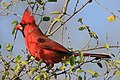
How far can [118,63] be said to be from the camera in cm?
131

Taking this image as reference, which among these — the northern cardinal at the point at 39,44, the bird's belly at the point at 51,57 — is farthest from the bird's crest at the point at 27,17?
the bird's belly at the point at 51,57

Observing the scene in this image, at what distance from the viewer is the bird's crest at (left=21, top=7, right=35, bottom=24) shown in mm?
1658

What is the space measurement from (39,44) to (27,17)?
0.43 ft

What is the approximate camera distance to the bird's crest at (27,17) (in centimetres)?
166

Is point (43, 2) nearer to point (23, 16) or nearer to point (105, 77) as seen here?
point (23, 16)

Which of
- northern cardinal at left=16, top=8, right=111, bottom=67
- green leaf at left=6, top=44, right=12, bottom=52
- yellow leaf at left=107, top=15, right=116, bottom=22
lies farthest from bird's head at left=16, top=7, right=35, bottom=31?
yellow leaf at left=107, top=15, right=116, bottom=22

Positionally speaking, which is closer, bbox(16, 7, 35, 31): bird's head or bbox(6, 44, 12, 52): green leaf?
bbox(6, 44, 12, 52): green leaf

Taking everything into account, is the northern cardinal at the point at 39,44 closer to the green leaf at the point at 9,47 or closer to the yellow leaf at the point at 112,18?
the green leaf at the point at 9,47

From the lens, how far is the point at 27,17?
5.55 feet

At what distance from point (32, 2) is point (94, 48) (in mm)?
315

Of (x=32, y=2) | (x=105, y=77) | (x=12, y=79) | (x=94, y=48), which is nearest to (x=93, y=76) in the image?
(x=105, y=77)

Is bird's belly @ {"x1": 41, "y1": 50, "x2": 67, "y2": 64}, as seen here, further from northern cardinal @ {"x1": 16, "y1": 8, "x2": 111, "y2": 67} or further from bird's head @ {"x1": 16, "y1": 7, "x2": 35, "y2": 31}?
bird's head @ {"x1": 16, "y1": 7, "x2": 35, "y2": 31}

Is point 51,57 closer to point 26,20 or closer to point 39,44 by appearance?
point 39,44

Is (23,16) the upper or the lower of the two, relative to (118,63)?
upper
